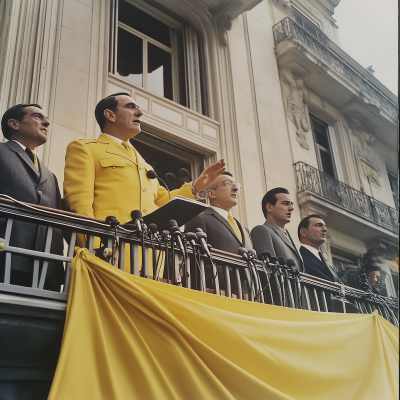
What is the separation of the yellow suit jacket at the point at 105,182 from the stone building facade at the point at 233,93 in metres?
1.81

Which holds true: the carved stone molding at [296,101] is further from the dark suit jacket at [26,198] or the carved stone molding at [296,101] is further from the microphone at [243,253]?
the dark suit jacket at [26,198]

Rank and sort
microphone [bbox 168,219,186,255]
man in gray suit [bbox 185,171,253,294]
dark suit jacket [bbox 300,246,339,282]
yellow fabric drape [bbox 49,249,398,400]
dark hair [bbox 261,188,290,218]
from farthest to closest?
dark hair [bbox 261,188,290,218] < dark suit jacket [bbox 300,246,339,282] < man in gray suit [bbox 185,171,253,294] < microphone [bbox 168,219,186,255] < yellow fabric drape [bbox 49,249,398,400]

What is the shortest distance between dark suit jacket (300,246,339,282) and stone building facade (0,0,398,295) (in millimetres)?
1434

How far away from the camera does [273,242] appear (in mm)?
4426

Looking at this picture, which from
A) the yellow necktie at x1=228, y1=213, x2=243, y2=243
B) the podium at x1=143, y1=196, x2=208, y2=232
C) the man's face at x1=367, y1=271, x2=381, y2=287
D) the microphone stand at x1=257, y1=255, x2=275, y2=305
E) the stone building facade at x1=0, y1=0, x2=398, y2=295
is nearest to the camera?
the podium at x1=143, y1=196, x2=208, y2=232

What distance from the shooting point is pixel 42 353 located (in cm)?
276

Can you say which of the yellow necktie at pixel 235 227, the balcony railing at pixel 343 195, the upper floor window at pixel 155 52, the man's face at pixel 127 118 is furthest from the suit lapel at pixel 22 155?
the balcony railing at pixel 343 195

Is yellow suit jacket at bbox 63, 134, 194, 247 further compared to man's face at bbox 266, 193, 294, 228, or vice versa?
man's face at bbox 266, 193, 294, 228

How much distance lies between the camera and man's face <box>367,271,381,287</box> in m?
5.42

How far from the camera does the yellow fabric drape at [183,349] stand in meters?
2.43

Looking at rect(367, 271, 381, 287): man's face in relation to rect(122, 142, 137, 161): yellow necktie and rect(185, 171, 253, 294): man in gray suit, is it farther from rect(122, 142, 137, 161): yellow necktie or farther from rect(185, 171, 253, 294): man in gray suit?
rect(122, 142, 137, 161): yellow necktie

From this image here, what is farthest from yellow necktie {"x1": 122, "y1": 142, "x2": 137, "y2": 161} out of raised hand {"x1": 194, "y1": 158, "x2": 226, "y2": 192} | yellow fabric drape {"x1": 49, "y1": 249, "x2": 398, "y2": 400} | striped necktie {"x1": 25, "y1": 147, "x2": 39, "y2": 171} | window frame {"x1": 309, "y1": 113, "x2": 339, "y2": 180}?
window frame {"x1": 309, "y1": 113, "x2": 339, "y2": 180}

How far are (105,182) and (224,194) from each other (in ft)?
4.19

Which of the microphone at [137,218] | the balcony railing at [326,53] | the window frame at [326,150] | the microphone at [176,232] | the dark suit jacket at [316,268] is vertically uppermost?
the balcony railing at [326,53]
